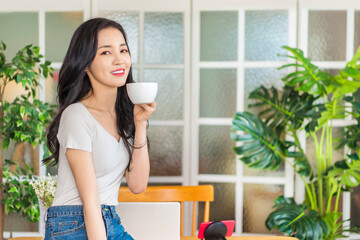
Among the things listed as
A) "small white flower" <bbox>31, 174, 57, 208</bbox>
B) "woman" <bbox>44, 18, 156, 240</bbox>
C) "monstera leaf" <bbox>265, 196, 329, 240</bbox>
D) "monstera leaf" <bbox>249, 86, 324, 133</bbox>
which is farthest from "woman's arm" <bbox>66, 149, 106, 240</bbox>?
"monstera leaf" <bbox>249, 86, 324, 133</bbox>

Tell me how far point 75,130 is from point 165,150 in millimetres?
2306

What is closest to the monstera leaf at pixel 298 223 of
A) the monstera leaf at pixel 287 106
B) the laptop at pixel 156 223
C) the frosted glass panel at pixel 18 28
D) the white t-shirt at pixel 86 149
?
the monstera leaf at pixel 287 106

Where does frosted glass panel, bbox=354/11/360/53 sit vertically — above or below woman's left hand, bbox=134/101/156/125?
above

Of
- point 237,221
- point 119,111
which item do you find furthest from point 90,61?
point 237,221

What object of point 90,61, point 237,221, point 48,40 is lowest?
point 237,221

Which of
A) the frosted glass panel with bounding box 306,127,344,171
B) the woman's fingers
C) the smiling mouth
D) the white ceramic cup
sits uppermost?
the smiling mouth

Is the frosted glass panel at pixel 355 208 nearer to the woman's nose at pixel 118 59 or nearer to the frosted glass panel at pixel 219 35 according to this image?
the frosted glass panel at pixel 219 35

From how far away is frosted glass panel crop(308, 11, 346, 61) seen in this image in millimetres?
3391

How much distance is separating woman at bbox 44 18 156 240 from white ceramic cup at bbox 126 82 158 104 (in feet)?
0.24

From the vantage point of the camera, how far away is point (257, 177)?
11.4ft

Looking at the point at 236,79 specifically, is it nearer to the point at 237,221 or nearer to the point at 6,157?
the point at 237,221

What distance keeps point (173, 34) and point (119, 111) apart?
213cm

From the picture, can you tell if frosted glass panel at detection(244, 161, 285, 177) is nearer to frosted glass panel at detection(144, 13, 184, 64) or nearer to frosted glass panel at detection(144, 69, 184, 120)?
frosted glass panel at detection(144, 69, 184, 120)

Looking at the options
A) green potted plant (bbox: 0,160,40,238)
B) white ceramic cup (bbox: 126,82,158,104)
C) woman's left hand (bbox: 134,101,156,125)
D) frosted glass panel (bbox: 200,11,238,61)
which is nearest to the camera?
white ceramic cup (bbox: 126,82,158,104)
